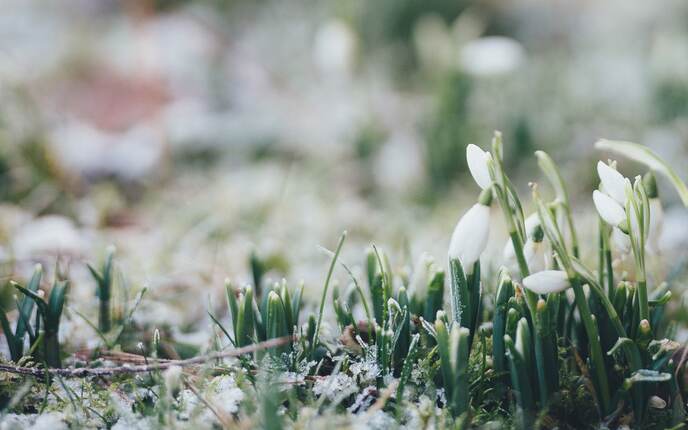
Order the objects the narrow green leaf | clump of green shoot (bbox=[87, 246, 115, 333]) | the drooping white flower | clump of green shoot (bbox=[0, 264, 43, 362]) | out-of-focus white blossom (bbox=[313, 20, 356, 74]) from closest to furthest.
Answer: the drooping white flower < the narrow green leaf < clump of green shoot (bbox=[0, 264, 43, 362]) < clump of green shoot (bbox=[87, 246, 115, 333]) < out-of-focus white blossom (bbox=[313, 20, 356, 74])

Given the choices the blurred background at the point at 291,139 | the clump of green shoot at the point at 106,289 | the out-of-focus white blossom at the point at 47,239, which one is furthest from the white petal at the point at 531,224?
the out-of-focus white blossom at the point at 47,239

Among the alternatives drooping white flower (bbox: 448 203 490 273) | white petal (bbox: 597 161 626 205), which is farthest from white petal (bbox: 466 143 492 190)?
white petal (bbox: 597 161 626 205)

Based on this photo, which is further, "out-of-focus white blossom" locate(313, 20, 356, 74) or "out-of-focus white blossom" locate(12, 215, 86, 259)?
"out-of-focus white blossom" locate(313, 20, 356, 74)

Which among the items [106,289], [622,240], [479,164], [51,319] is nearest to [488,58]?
[622,240]

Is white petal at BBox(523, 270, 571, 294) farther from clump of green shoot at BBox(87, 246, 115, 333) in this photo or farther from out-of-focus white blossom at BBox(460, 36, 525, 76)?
out-of-focus white blossom at BBox(460, 36, 525, 76)

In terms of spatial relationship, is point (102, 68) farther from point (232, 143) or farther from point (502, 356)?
point (502, 356)

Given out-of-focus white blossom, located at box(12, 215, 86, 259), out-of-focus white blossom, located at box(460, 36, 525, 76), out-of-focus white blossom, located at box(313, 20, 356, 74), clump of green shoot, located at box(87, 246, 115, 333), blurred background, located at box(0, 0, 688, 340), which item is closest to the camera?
clump of green shoot, located at box(87, 246, 115, 333)

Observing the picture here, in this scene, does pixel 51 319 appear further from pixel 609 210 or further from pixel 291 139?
pixel 291 139
